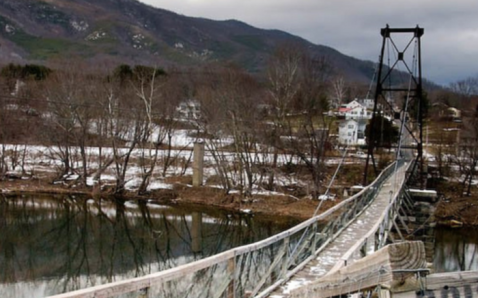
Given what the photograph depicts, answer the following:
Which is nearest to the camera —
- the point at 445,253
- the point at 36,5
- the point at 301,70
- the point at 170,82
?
the point at 445,253

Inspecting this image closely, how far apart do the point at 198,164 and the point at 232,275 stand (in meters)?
26.8

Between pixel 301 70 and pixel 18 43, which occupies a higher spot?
pixel 18 43

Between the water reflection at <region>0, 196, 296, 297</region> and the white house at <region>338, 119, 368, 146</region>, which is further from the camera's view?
the white house at <region>338, 119, 368, 146</region>

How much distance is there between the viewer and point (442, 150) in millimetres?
37250

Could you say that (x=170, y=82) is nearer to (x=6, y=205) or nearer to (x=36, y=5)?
(x=6, y=205)

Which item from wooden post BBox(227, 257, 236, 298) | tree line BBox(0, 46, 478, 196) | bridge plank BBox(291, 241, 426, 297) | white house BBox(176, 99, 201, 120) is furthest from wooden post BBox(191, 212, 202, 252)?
bridge plank BBox(291, 241, 426, 297)

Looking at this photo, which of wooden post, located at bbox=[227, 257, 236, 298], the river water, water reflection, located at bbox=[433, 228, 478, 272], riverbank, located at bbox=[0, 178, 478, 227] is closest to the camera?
wooden post, located at bbox=[227, 257, 236, 298]

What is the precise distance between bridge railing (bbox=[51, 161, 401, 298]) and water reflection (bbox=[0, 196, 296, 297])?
900cm

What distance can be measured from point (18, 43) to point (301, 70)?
430 feet

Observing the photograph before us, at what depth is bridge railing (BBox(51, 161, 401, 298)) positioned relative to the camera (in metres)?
4.09

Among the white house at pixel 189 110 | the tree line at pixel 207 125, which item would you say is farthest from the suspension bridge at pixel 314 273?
the white house at pixel 189 110

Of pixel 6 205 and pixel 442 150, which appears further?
pixel 442 150

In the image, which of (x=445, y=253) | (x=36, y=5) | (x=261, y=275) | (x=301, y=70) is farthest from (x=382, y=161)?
(x=36, y=5)

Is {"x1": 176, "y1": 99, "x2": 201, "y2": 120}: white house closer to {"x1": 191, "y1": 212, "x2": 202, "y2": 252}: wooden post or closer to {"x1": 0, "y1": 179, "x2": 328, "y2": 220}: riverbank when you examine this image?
{"x1": 0, "y1": 179, "x2": 328, "y2": 220}: riverbank
